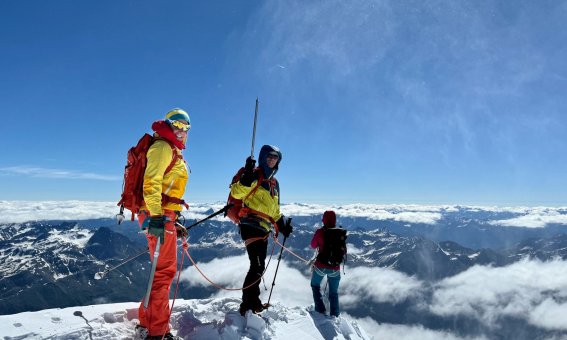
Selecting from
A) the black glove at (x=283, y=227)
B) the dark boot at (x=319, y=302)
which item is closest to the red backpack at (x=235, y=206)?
the black glove at (x=283, y=227)

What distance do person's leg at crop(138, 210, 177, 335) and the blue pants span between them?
17.0ft

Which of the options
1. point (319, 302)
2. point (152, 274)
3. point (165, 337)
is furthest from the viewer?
point (319, 302)

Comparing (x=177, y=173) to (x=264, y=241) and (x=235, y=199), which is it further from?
(x=264, y=241)

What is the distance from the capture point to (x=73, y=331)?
21.3 feet

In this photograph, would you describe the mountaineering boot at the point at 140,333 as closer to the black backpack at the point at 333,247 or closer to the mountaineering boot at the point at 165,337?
the mountaineering boot at the point at 165,337

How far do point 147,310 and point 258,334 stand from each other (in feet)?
7.87

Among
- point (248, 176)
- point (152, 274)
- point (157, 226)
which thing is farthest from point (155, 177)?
point (248, 176)

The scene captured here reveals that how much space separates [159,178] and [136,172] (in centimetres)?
70

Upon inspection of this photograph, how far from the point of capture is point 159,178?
6129 millimetres

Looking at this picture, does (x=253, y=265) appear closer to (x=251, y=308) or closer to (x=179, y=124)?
(x=251, y=308)

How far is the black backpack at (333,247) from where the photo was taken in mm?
10875

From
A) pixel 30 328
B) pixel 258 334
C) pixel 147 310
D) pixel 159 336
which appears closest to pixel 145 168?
pixel 147 310

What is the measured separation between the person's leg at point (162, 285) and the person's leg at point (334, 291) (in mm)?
5590

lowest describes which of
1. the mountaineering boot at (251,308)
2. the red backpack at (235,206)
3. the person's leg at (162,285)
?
the mountaineering boot at (251,308)
